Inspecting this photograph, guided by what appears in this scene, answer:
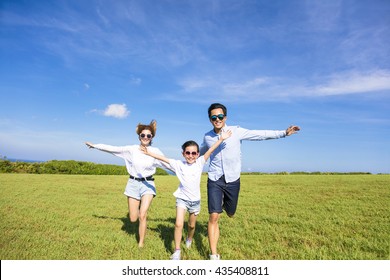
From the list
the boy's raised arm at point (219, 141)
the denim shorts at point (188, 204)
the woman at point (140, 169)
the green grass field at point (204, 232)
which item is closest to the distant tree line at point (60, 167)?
the green grass field at point (204, 232)

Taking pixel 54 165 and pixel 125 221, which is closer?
pixel 125 221

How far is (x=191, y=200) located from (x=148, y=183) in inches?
57.1

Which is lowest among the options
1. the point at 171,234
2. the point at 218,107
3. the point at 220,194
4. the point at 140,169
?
the point at 171,234

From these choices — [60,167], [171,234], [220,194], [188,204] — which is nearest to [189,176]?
[188,204]

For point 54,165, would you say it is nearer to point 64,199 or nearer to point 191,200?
point 64,199

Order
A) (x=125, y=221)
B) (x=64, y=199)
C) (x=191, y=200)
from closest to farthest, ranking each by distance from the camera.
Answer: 1. (x=191, y=200)
2. (x=125, y=221)
3. (x=64, y=199)

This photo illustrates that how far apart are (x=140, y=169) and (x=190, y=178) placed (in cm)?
154

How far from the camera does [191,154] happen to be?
6.20 m

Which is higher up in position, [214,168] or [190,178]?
[214,168]

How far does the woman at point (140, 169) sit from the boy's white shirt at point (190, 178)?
0.90 metres

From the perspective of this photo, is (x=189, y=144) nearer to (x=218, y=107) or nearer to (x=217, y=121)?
(x=217, y=121)
